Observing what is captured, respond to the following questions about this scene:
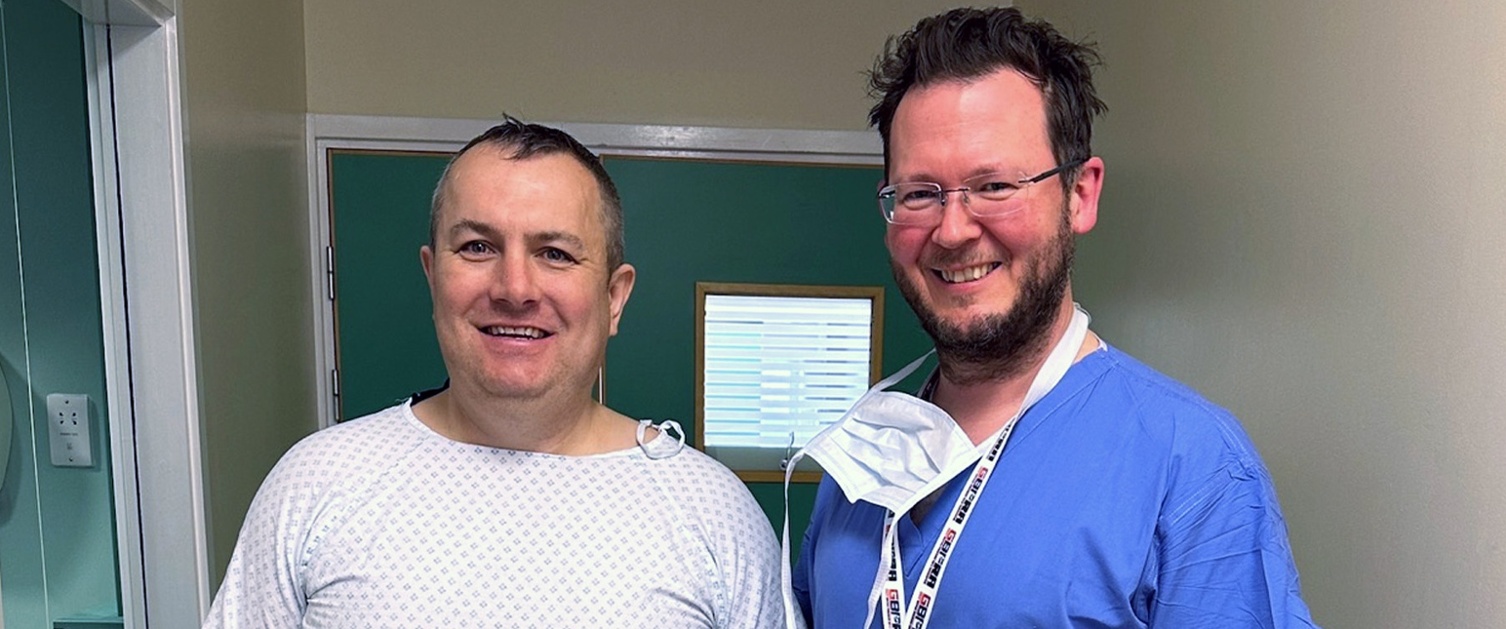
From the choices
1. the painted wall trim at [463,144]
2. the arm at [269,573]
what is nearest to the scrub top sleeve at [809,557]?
the arm at [269,573]

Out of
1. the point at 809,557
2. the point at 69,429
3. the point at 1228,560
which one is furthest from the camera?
the point at 69,429

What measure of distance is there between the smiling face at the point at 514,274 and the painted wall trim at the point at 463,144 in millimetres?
1347

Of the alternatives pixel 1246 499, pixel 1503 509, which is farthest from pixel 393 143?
pixel 1503 509

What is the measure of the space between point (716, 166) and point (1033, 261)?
1.50m

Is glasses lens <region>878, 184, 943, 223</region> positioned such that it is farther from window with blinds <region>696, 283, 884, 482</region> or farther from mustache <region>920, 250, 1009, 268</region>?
window with blinds <region>696, 283, 884, 482</region>

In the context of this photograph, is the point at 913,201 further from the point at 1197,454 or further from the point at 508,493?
the point at 508,493

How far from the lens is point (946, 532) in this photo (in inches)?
39.3

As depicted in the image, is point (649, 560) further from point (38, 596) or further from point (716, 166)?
point (716, 166)

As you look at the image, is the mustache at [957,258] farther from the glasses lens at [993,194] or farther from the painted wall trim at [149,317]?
the painted wall trim at [149,317]

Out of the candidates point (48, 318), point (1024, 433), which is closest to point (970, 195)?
point (1024, 433)

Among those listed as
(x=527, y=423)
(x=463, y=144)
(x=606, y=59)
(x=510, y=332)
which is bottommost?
(x=527, y=423)

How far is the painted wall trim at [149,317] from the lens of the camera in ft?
4.75

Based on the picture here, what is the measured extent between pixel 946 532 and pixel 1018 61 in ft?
1.75

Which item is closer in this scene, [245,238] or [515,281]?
[515,281]
